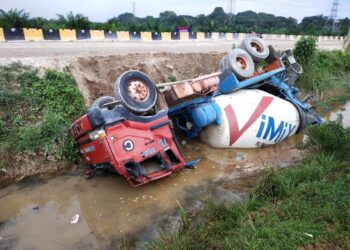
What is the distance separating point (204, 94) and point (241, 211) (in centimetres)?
322

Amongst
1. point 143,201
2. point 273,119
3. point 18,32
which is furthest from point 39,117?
point 18,32

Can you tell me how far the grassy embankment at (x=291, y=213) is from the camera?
12.0 ft

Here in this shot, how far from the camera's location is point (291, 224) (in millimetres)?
3857

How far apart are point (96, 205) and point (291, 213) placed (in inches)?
124

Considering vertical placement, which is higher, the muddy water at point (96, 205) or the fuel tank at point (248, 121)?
the fuel tank at point (248, 121)

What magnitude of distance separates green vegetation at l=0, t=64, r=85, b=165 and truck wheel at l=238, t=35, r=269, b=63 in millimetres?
4306

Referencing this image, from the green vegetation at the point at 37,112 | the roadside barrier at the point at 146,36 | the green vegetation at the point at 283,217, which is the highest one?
the roadside barrier at the point at 146,36

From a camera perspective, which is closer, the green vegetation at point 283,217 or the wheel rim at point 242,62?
the green vegetation at point 283,217

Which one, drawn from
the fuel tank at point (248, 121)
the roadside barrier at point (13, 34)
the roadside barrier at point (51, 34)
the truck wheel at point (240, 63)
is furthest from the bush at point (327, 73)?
the roadside barrier at point (13, 34)

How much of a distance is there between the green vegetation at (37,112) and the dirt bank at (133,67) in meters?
0.52

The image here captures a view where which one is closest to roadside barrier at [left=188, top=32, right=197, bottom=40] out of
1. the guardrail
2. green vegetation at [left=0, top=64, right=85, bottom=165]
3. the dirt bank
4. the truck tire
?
the guardrail

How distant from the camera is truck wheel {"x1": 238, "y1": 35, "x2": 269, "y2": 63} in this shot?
8.48 metres

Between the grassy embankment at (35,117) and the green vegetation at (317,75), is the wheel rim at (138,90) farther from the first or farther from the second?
the green vegetation at (317,75)

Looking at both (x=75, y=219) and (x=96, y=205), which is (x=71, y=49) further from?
(x=75, y=219)
